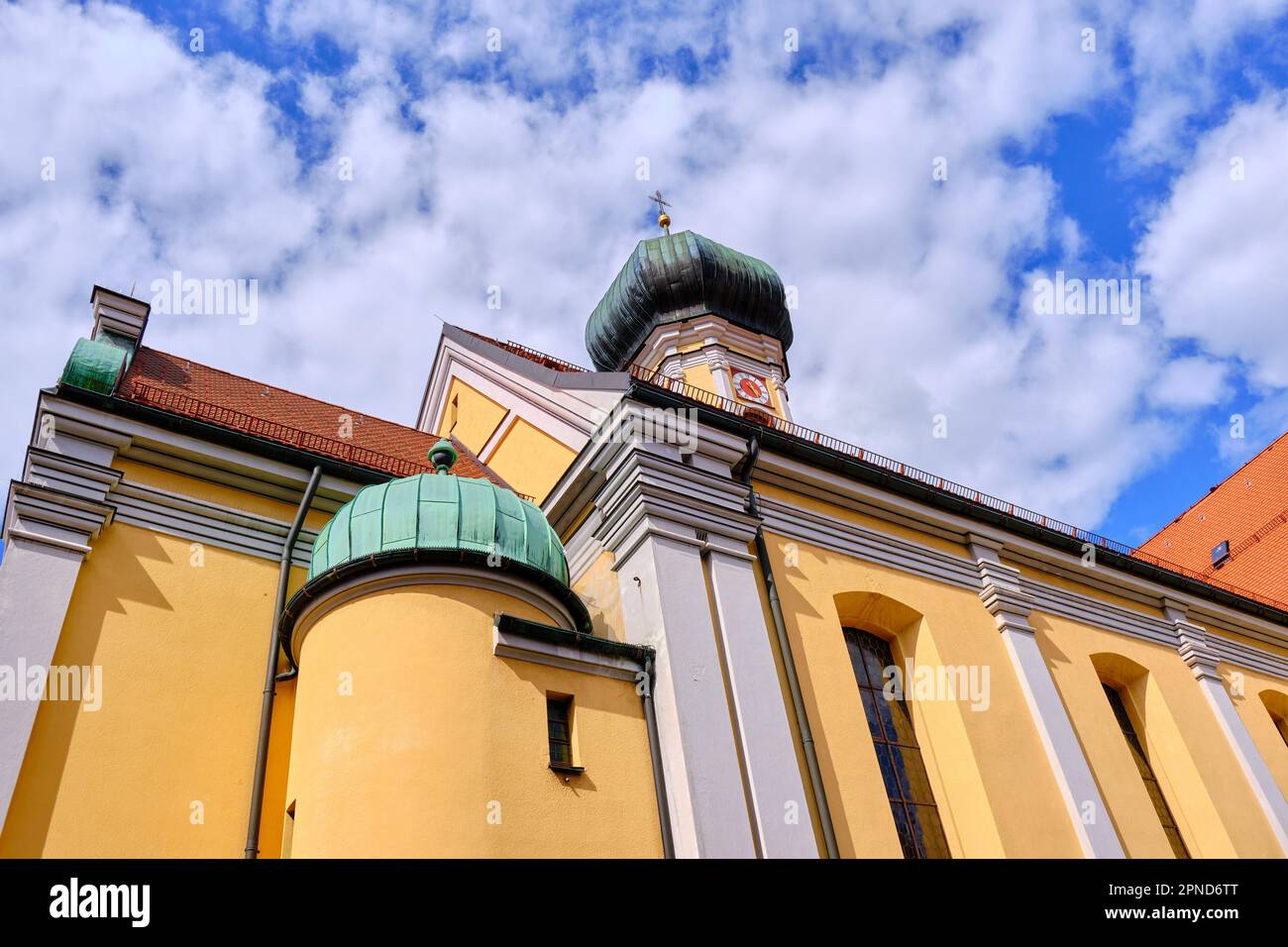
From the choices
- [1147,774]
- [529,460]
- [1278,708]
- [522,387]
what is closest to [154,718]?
[529,460]

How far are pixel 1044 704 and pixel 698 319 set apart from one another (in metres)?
12.5

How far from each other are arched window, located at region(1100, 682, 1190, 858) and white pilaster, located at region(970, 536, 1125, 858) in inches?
62.0

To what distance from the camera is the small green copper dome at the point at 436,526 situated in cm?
906

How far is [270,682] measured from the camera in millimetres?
9500

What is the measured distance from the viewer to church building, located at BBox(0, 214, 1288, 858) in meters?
8.20

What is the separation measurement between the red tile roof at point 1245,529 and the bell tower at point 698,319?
11564mm

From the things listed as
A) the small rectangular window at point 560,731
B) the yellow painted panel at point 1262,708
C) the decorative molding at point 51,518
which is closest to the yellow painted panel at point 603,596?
the small rectangular window at point 560,731

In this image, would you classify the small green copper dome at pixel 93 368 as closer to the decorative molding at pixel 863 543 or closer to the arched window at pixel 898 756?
the decorative molding at pixel 863 543

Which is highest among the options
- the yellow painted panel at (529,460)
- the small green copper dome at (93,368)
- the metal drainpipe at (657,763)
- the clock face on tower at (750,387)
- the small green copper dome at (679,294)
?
the small green copper dome at (679,294)

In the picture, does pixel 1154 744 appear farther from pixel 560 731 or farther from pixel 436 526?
pixel 436 526

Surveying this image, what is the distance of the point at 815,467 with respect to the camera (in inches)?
478

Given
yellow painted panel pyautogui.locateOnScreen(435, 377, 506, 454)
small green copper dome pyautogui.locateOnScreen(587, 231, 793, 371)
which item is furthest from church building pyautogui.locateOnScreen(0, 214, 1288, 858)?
small green copper dome pyautogui.locateOnScreen(587, 231, 793, 371)

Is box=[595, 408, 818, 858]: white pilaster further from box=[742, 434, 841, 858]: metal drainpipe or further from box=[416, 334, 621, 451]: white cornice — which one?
box=[416, 334, 621, 451]: white cornice
